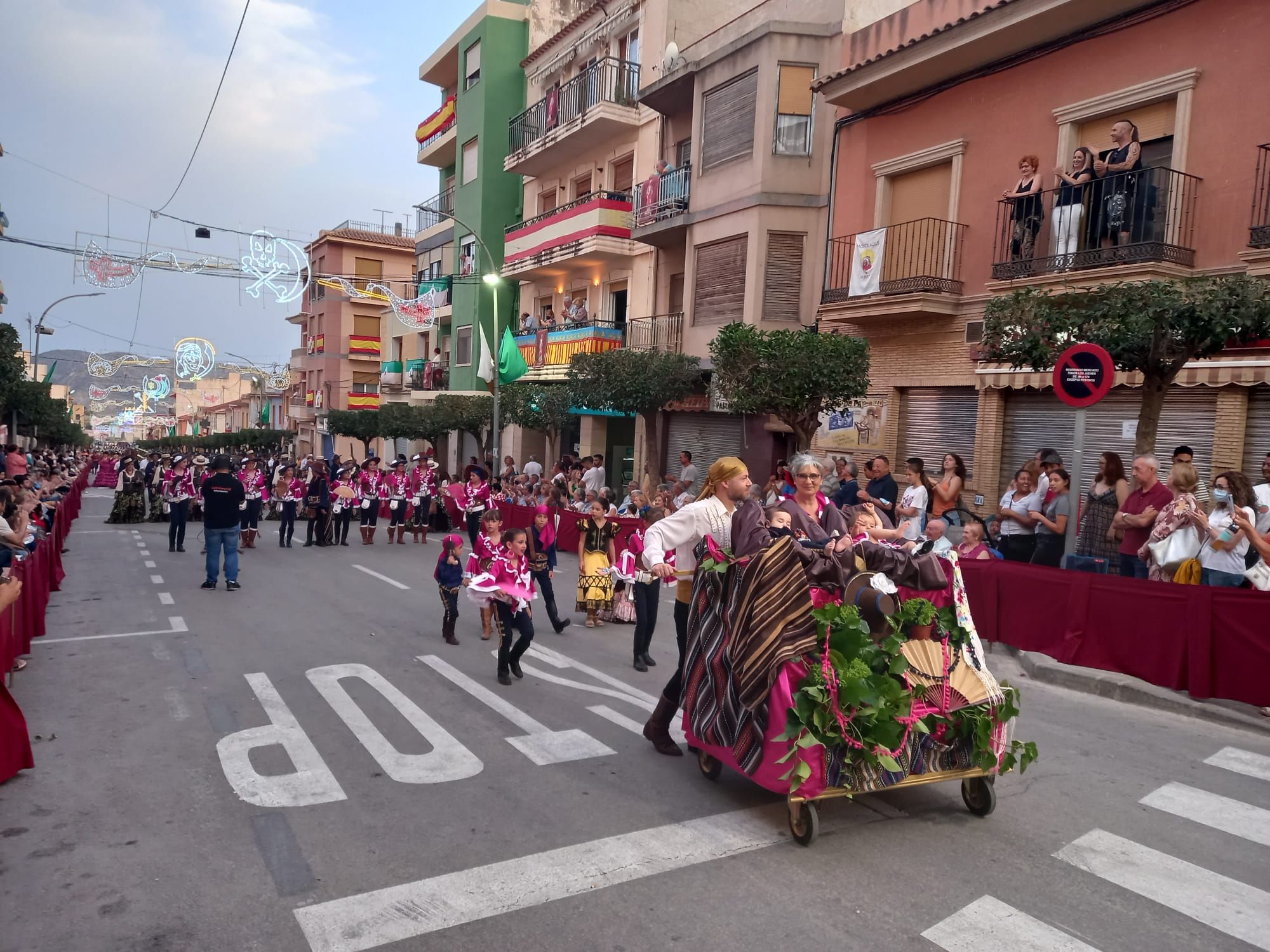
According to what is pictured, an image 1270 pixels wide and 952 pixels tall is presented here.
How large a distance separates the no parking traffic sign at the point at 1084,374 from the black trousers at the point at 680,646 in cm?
516

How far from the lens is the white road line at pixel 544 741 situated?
600 centimetres

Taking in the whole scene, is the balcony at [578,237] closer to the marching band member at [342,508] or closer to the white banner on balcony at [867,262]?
the white banner on balcony at [867,262]

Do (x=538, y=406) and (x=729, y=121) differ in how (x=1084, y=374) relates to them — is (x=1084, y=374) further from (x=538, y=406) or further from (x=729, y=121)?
(x=538, y=406)

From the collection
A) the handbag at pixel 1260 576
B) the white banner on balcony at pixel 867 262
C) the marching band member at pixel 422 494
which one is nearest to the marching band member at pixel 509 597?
the handbag at pixel 1260 576

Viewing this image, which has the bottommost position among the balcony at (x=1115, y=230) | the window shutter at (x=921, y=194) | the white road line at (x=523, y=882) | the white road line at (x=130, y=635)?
the white road line at (x=130, y=635)

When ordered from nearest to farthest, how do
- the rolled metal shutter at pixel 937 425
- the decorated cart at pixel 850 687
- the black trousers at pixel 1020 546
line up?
A: the decorated cart at pixel 850 687 < the black trousers at pixel 1020 546 < the rolled metal shutter at pixel 937 425

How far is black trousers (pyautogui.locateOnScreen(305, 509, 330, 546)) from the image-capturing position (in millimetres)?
18781

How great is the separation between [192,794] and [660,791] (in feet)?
9.00

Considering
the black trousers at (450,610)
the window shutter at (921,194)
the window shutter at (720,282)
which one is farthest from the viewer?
the window shutter at (720,282)

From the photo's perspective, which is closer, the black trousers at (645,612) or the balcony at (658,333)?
the black trousers at (645,612)

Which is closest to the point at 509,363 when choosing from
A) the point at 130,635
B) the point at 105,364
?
the point at 130,635

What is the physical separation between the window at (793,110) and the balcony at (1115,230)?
21.1 ft

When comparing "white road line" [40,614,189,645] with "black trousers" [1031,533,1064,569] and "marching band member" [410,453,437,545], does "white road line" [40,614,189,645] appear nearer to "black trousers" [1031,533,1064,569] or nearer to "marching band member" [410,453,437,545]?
"marching band member" [410,453,437,545]

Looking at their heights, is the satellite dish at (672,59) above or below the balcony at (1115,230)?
above
